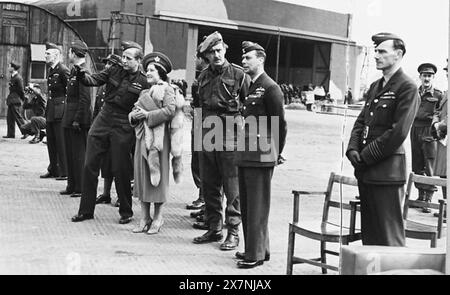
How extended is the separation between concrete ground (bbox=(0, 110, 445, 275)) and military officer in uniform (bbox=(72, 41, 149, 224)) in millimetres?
338

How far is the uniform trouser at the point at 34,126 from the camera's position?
16.1 meters

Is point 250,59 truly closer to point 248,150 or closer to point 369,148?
point 248,150

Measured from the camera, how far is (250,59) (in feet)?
19.9

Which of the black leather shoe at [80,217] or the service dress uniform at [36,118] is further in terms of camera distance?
the service dress uniform at [36,118]

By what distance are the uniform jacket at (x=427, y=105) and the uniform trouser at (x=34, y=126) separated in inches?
356

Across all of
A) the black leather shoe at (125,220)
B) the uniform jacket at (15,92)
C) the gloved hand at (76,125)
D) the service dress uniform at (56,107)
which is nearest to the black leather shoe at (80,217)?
the black leather shoe at (125,220)

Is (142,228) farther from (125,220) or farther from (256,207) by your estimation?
(256,207)

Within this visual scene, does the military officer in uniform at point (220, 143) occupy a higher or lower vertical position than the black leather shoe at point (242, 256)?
higher

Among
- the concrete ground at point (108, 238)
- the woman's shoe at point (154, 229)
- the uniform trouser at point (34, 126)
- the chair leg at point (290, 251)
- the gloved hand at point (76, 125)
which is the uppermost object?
the gloved hand at point (76, 125)

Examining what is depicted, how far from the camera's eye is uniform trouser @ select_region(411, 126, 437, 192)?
10.1 m

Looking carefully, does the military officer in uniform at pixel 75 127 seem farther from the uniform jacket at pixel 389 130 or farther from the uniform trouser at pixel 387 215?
the uniform trouser at pixel 387 215

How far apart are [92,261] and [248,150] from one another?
166 cm

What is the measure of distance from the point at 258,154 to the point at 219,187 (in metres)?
1.34

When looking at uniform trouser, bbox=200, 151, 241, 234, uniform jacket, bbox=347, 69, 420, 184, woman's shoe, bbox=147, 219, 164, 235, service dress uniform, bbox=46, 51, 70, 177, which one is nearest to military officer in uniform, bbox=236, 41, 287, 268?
uniform trouser, bbox=200, 151, 241, 234
